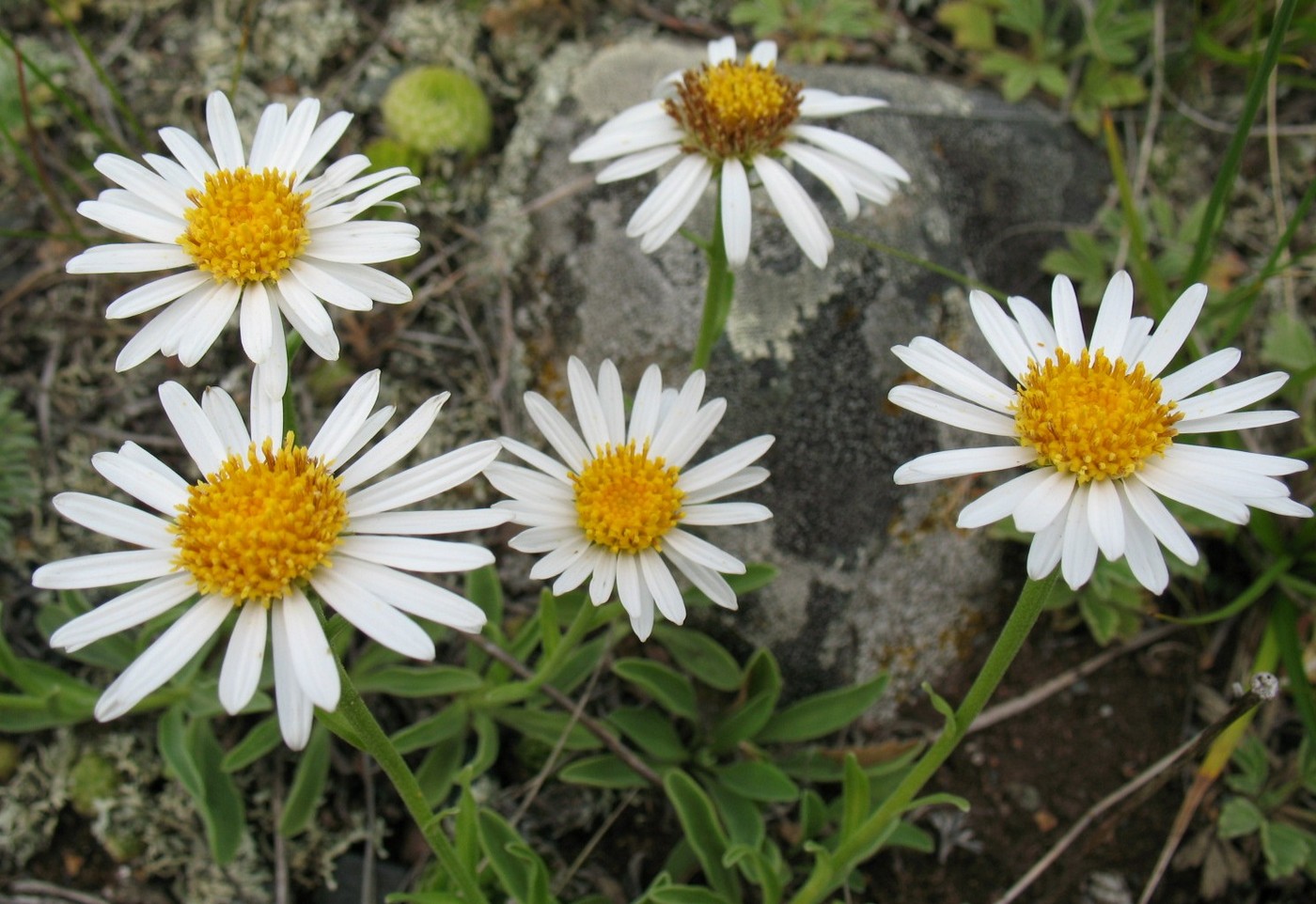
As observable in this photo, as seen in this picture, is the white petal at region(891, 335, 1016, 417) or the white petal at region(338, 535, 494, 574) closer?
the white petal at region(338, 535, 494, 574)

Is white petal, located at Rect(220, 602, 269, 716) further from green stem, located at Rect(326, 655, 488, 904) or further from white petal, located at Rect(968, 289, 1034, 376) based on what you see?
white petal, located at Rect(968, 289, 1034, 376)

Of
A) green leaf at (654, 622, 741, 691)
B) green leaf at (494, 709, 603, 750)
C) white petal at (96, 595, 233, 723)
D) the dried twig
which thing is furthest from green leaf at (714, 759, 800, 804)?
white petal at (96, 595, 233, 723)

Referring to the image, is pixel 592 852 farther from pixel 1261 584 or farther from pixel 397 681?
pixel 1261 584

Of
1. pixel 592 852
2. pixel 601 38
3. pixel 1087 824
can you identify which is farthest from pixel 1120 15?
pixel 592 852

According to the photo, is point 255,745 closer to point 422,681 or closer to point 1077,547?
point 422,681

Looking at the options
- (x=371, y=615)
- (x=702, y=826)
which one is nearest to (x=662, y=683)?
(x=702, y=826)

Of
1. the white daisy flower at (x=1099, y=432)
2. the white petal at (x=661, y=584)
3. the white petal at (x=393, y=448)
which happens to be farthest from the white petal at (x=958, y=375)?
the white petal at (x=393, y=448)
